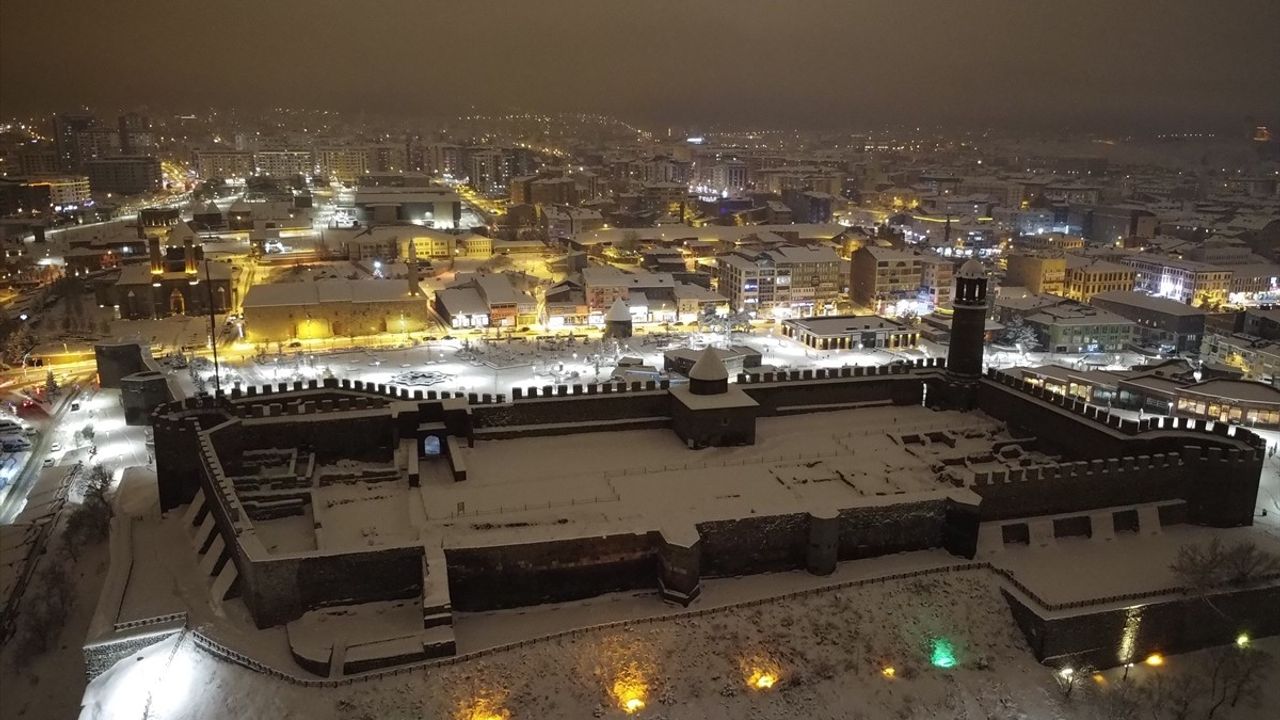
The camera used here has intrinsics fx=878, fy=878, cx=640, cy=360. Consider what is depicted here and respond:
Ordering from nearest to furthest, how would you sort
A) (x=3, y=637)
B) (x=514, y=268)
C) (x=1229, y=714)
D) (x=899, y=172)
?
(x=1229, y=714)
(x=3, y=637)
(x=514, y=268)
(x=899, y=172)

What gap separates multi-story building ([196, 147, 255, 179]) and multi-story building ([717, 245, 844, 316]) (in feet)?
364

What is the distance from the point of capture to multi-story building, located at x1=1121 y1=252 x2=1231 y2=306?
66688 mm

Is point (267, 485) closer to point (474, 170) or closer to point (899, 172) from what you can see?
point (474, 170)

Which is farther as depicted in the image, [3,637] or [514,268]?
[514,268]

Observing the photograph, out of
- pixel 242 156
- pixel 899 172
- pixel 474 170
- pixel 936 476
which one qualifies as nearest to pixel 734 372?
pixel 936 476

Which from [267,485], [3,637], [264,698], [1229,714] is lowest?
[3,637]

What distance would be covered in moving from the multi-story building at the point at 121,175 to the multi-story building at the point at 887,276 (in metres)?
100

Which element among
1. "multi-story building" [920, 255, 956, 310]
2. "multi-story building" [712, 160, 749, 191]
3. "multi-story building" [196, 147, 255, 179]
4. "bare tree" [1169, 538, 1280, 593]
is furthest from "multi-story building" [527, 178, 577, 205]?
"bare tree" [1169, 538, 1280, 593]

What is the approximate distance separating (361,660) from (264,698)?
1623mm

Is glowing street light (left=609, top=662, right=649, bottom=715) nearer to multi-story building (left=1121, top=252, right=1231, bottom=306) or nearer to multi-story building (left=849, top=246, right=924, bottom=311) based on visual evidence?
multi-story building (left=849, top=246, right=924, bottom=311)

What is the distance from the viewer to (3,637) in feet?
71.3

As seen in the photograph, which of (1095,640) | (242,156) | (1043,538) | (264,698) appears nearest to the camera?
(264,698)

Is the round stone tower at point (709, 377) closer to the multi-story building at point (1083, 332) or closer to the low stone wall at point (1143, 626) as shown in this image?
the low stone wall at point (1143, 626)

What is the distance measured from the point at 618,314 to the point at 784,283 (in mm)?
14814
